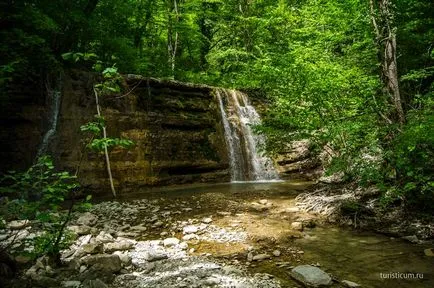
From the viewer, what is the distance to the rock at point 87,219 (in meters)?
6.74

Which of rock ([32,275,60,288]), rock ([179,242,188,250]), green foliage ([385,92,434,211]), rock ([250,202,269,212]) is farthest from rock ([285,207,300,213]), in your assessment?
rock ([32,275,60,288])

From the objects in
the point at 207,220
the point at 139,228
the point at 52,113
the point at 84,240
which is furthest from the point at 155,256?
the point at 52,113

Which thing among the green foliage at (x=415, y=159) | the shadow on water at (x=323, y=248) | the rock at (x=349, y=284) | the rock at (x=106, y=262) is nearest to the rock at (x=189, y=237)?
the shadow on water at (x=323, y=248)

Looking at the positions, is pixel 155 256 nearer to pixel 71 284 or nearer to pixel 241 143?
pixel 71 284

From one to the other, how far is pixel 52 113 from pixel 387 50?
9.55 m

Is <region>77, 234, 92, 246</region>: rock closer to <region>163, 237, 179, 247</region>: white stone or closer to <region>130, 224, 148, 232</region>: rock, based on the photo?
<region>130, 224, 148, 232</region>: rock

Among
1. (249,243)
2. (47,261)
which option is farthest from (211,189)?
(47,261)

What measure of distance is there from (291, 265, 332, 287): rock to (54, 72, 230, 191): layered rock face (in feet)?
26.0

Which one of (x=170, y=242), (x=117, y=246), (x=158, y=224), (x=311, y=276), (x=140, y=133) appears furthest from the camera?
(x=140, y=133)

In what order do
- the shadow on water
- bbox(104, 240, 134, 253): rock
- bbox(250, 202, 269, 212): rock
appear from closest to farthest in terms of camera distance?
the shadow on water < bbox(104, 240, 134, 253): rock < bbox(250, 202, 269, 212): rock

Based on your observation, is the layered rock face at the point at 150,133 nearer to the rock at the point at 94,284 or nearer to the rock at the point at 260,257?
the rock at the point at 94,284

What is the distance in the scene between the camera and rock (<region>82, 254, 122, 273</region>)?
4262 mm

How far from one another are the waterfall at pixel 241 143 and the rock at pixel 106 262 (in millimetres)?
9388

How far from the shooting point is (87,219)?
693cm
